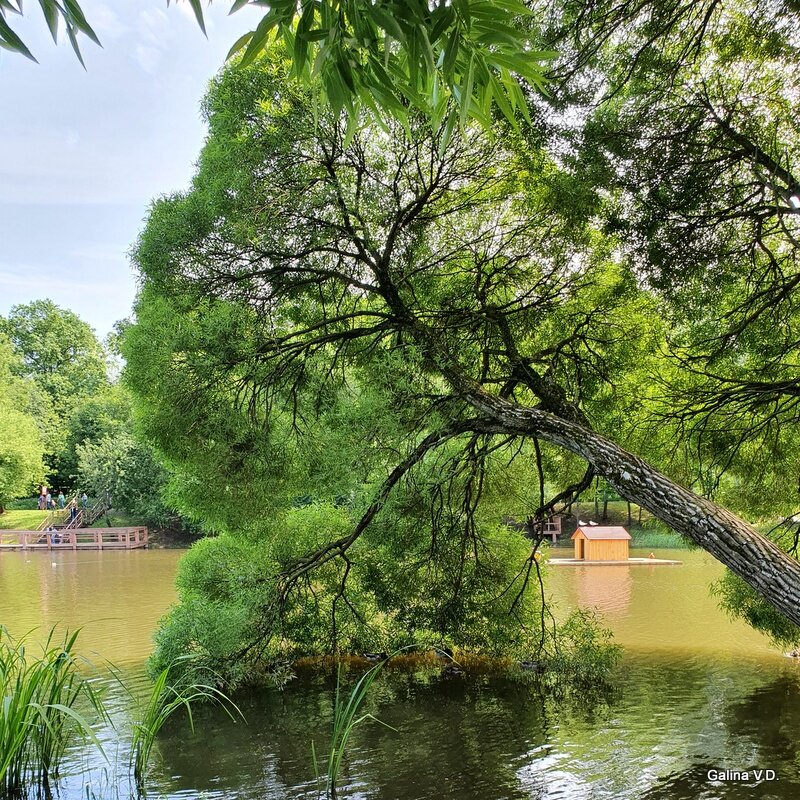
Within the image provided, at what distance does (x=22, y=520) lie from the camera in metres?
28.9

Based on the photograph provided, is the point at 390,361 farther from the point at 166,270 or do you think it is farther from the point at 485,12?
the point at 485,12

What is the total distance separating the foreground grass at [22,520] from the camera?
28.3 m

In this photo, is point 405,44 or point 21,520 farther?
point 21,520

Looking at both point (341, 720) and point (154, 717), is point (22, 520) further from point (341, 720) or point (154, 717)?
point (341, 720)

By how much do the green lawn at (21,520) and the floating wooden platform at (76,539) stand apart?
1.52 m

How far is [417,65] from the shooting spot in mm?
1139

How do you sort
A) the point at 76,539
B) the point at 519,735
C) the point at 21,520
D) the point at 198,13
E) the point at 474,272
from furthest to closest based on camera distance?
the point at 21,520, the point at 76,539, the point at 519,735, the point at 474,272, the point at 198,13

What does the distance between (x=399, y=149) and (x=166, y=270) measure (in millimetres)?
1946

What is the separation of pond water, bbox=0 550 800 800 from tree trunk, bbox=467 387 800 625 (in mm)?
2229

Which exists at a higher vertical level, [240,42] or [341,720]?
[240,42]

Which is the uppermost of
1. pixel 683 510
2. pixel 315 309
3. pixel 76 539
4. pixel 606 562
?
pixel 315 309

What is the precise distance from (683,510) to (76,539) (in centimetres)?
2732

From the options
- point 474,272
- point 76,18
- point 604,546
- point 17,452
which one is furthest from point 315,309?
point 17,452

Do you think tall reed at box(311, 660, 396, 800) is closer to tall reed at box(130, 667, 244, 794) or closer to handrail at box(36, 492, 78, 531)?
tall reed at box(130, 667, 244, 794)
